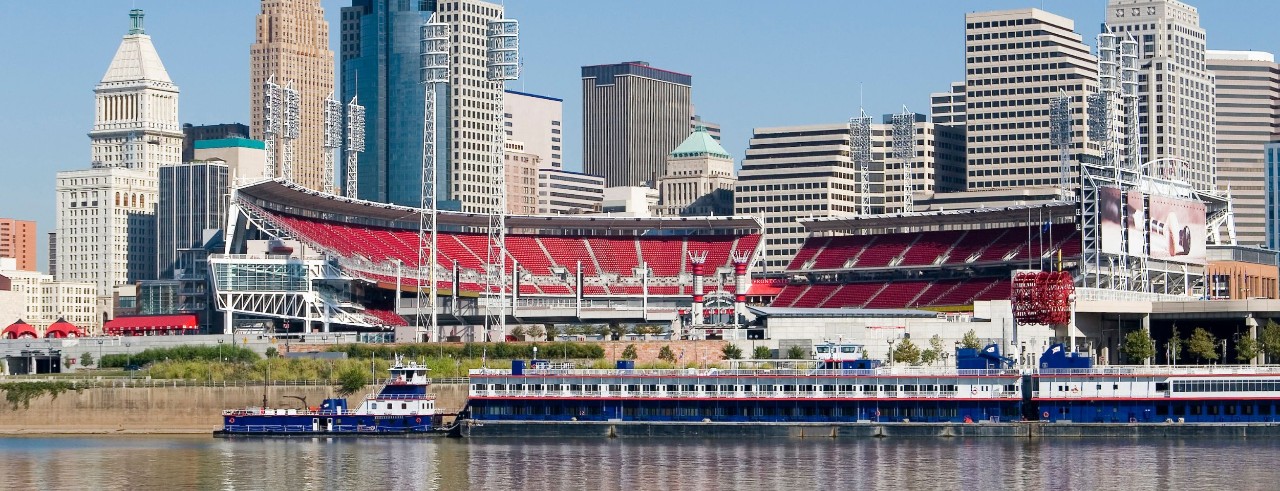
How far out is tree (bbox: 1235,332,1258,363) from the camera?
546ft

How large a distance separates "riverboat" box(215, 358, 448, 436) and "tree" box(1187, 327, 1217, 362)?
6676 centimetres

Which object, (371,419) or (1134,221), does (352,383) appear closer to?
(371,419)

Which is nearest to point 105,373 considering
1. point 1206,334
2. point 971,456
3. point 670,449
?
point 670,449

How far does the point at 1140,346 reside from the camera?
171 meters

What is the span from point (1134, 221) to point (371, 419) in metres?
86.9

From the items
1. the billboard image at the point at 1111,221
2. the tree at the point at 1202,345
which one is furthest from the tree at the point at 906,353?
the billboard image at the point at 1111,221

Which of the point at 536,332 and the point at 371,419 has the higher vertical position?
the point at 536,332

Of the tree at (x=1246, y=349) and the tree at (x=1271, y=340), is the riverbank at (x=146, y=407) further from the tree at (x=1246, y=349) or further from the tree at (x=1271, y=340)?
the tree at (x=1271, y=340)

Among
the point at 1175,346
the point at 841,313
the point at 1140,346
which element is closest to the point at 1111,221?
the point at 1175,346

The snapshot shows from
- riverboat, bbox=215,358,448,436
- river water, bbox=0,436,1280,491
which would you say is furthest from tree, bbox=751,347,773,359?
riverboat, bbox=215,358,448,436

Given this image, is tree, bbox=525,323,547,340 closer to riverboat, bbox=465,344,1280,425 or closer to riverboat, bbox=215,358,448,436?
riverboat, bbox=215,358,448,436

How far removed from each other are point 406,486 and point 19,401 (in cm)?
5936

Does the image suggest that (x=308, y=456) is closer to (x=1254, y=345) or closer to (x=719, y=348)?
(x=719, y=348)

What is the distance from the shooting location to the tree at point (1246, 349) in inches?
6555
